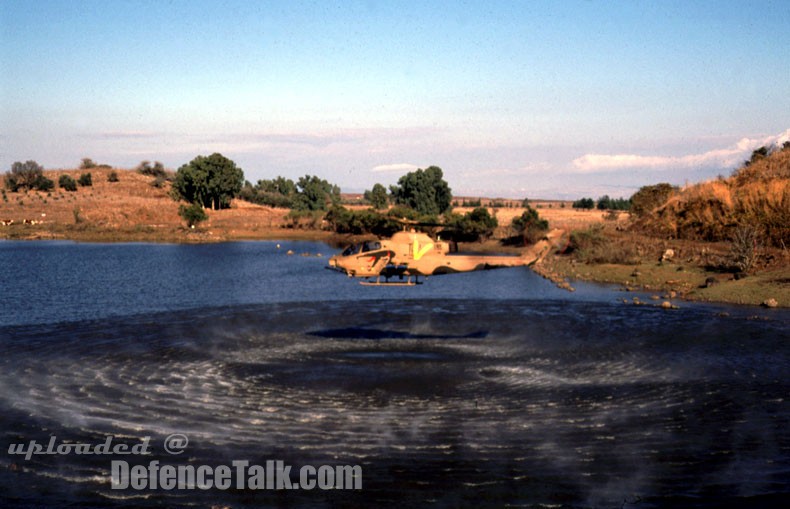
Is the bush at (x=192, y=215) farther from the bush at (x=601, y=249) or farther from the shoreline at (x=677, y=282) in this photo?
the shoreline at (x=677, y=282)

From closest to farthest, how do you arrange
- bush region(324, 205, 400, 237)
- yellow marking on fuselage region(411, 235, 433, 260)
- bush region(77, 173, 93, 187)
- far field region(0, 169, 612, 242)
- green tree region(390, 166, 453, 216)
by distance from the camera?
yellow marking on fuselage region(411, 235, 433, 260) < bush region(324, 205, 400, 237) < far field region(0, 169, 612, 242) < green tree region(390, 166, 453, 216) < bush region(77, 173, 93, 187)

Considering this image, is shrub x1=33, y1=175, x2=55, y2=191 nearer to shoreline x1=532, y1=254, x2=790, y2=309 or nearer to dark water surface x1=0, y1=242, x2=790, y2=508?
dark water surface x1=0, y1=242, x2=790, y2=508

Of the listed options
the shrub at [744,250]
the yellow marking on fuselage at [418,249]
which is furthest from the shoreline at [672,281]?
the yellow marking on fuselage at [418,249]

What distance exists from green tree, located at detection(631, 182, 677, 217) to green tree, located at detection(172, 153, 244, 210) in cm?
8646

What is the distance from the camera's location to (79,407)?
22844mm

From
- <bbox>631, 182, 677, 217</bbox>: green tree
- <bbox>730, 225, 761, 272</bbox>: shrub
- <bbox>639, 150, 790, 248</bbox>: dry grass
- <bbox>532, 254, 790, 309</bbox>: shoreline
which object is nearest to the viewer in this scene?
<bbox>532, 254, 790, 309</bbox>: shoreline

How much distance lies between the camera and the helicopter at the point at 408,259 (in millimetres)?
32312

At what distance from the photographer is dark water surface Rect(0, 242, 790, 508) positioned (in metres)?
16.8

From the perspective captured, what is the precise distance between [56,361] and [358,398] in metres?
13.9

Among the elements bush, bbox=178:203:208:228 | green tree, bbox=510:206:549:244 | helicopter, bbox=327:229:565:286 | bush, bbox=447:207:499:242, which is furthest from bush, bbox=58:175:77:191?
helicopter, bbox=327:229:565:286

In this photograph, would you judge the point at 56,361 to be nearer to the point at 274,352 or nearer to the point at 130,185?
the point at 274,352

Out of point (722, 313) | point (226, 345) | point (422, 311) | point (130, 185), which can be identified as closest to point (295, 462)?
point (226, 345)

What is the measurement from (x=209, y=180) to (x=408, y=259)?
118m

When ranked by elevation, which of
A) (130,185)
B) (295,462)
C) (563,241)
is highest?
(130,185)
